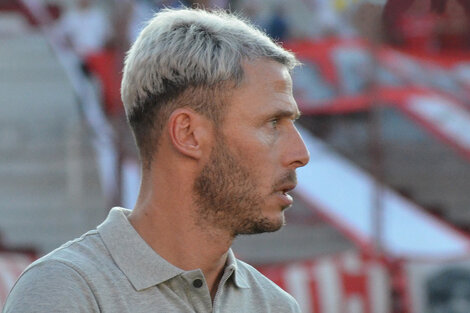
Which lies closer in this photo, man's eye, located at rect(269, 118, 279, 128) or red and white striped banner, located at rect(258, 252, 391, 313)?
man's eye, located at rect(269, 118, 279, 128)

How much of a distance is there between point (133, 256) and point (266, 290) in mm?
323

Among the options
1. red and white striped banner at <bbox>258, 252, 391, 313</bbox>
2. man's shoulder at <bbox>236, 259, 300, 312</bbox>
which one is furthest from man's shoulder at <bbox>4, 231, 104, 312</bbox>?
red and white striped banner at <bbox>258, 252, 391, 313</bbox>

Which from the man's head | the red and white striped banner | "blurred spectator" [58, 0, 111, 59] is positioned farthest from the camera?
"blurred spectator" [58, 0, 111, 59]

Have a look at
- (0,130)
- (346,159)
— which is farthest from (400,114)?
(0,130)

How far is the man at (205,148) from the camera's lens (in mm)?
1938

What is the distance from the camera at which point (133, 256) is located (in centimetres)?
188

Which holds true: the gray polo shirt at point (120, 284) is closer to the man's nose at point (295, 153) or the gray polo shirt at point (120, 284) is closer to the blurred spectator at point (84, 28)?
the man's nose at point (295, 153)

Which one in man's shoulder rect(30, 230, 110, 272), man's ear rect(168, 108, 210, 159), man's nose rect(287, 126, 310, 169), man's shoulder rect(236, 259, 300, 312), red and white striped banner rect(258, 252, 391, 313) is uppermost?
man's ear rect(168, 108, 210, 159)

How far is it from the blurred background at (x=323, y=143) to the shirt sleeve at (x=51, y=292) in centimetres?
507

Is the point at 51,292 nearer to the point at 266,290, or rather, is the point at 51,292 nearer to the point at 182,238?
the point at 182,238

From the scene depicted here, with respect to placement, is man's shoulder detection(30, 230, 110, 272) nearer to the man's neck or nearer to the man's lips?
the man's neck

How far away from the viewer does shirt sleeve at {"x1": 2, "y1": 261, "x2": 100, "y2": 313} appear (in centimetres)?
169

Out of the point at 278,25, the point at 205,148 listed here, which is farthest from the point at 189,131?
the point at 278,25

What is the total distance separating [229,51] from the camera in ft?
6.45
